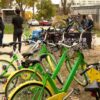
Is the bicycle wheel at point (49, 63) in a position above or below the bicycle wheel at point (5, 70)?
above

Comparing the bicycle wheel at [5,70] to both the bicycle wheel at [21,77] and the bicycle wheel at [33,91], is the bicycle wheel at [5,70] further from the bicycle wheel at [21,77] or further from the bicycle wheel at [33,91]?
the bicycle wheel at [33,91]

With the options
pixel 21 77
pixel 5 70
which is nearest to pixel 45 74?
pixel 21 77

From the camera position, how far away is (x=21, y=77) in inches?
291

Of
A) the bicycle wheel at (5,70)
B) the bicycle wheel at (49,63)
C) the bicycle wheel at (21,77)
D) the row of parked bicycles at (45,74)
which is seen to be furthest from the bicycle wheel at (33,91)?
the bicycle wheel at (5,70)

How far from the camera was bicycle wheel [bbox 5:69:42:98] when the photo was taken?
7180 mm

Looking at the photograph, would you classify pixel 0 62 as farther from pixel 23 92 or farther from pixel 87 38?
pixel 87 38

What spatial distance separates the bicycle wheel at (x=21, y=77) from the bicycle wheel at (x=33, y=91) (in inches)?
36.1

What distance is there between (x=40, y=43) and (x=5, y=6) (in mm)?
73819

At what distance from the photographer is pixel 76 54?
7684mm

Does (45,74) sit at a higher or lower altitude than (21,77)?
higher

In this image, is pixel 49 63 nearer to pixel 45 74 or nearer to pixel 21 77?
pixel 21 77

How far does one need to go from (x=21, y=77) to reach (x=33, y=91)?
4.06 feet

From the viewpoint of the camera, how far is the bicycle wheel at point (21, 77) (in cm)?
718

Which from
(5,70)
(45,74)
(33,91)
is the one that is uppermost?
(45,74)
